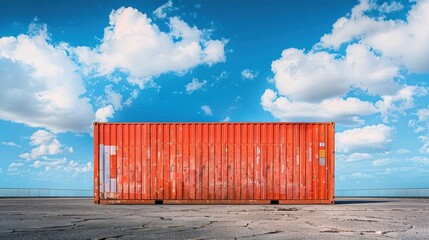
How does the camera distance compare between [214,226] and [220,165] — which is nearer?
[214,226]

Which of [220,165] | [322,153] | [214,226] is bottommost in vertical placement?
[214,226]

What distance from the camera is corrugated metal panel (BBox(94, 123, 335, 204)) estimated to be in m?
15.8

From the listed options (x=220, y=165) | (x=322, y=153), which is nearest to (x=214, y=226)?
(x=220, y=165)

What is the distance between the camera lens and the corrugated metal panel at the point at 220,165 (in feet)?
51.9

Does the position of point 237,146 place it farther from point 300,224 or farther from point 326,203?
point 300,224

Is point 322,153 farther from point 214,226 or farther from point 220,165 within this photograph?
point 214,226

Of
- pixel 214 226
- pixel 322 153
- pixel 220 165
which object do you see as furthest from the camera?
pixel 322 153

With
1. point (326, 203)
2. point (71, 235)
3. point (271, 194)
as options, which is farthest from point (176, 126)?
point (71, 235)

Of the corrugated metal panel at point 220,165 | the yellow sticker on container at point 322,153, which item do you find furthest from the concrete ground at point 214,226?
the yellow sticker on container at point 322,153

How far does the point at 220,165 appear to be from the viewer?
52.2 ft

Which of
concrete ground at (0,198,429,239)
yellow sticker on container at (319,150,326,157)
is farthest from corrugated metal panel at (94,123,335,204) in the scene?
concrete ground at (0,198,429,239)

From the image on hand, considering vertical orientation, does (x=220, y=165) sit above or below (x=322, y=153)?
below

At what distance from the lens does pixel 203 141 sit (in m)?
16.0

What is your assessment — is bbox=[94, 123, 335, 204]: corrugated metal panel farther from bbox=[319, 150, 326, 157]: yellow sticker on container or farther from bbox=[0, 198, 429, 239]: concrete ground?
bbox=[0, 198, 429, 239]: concrete ground
